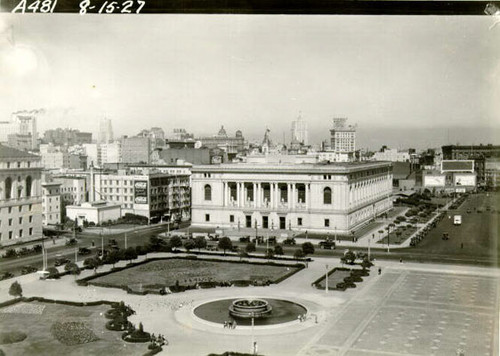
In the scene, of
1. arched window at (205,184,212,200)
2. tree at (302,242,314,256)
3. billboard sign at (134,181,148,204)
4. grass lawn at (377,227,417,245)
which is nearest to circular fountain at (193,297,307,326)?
tree at (302,242,314,256)

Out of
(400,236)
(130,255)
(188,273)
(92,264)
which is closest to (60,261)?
(92,264)

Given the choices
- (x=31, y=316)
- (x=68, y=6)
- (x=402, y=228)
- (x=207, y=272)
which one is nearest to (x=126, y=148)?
(x=402, y=228)

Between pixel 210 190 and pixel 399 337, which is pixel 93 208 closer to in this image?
pixel 210 190

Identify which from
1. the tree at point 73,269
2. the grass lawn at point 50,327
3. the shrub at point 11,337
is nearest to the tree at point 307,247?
the tree at point 73,269

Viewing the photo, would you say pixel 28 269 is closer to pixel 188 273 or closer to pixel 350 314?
pixel 188 273

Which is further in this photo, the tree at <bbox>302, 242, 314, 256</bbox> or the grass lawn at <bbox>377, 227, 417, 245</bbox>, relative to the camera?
the grass lawn at <bbox>377, 227, 417, 245</bbox>

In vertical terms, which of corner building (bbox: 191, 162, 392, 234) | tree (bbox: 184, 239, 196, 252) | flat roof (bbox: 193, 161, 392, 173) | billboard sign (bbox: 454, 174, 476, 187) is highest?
flat roof (bbox: 193, 161, 392, 173)

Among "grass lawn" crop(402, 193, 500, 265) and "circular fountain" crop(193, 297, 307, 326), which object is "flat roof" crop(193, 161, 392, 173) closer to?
"grass lawn" crop(402, 193, 500, 265)
